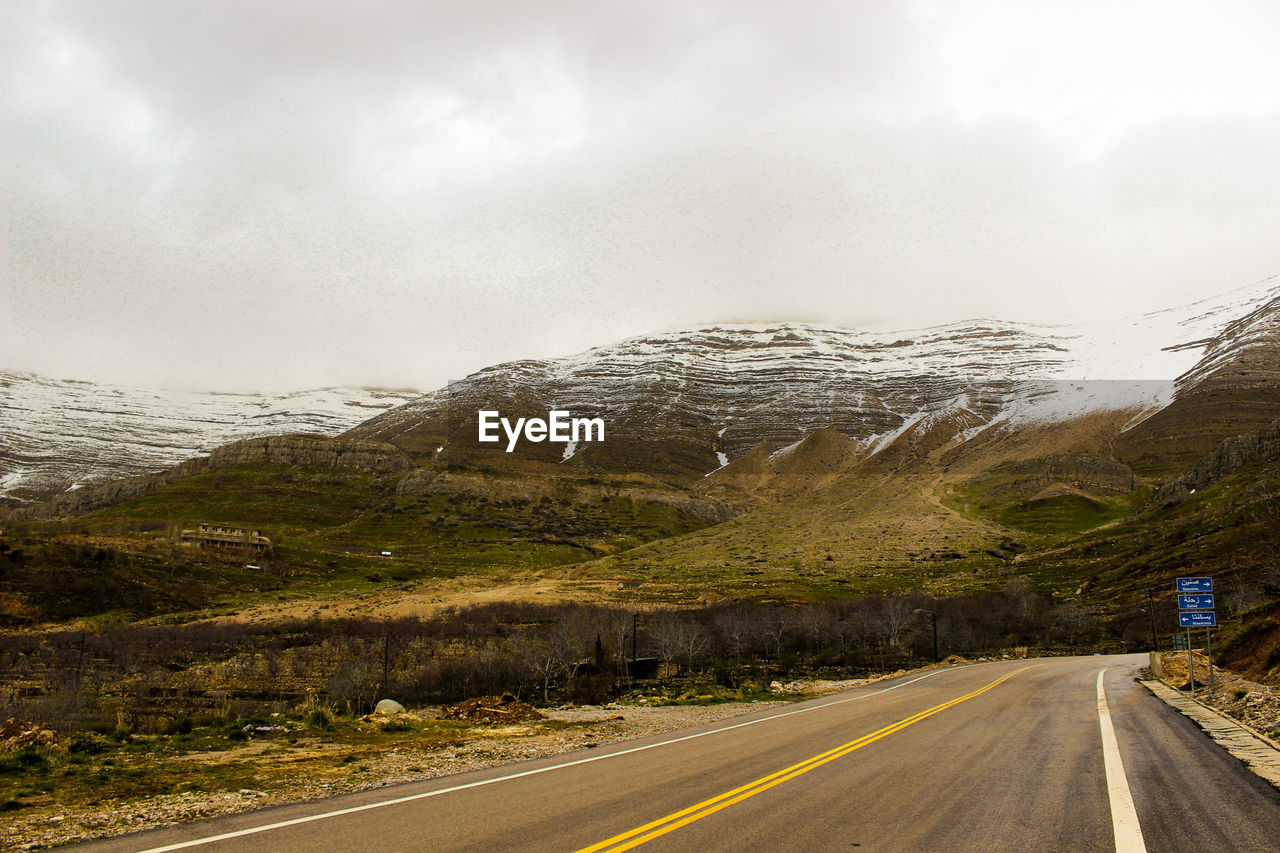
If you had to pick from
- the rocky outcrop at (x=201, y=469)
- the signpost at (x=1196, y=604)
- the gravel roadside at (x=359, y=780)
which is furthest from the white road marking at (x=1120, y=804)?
the rocky outcrop at (x=201, y=469)

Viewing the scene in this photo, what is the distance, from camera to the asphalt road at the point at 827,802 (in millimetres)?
7633

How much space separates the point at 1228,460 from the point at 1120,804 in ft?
459

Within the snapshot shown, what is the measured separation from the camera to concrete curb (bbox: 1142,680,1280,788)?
10.4 meters

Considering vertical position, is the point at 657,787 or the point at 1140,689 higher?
the point at 657,787

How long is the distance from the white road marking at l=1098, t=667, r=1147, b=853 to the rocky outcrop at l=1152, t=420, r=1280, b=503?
124 meters

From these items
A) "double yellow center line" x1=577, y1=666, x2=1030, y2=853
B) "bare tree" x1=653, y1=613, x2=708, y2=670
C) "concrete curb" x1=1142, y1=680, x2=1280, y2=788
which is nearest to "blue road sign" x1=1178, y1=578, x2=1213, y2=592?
"concrete curb" x1=1142, y1=680, x2=1280, y2=788

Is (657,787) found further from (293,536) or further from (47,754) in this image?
(293,536)

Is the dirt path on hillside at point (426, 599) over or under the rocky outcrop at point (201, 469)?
under

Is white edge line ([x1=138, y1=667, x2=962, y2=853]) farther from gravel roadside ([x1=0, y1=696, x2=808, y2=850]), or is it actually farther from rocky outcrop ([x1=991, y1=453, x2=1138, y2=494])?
rocky outcrop ([x1=991, y1=453, x2=1138, y2=494])

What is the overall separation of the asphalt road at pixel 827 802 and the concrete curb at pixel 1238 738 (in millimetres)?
282

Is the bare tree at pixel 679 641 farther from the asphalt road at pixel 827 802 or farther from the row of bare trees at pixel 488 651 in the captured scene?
the asphalt road at pixel 827 802

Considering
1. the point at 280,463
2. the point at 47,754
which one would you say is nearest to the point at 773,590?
the point at 47,754

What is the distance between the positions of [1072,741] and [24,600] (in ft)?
289

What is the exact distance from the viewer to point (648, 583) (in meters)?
106
